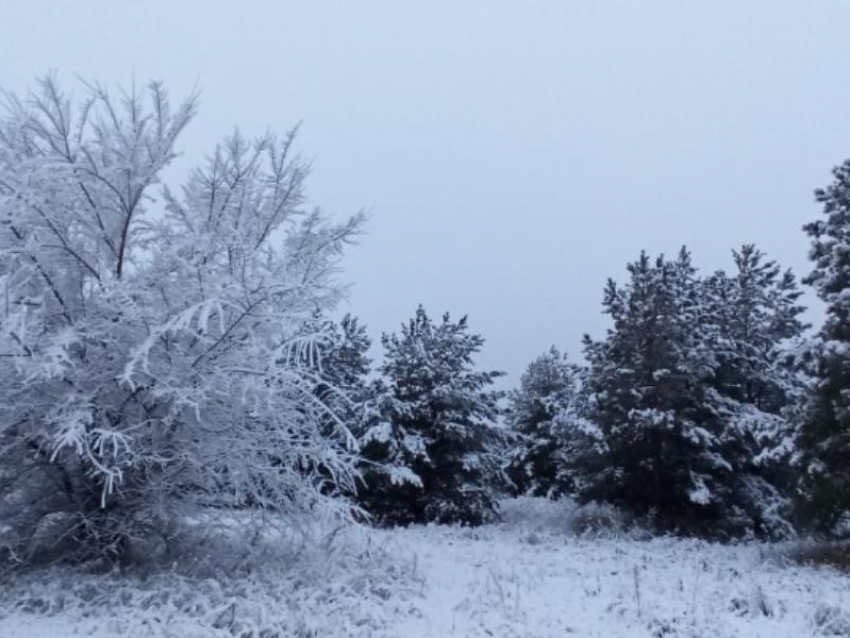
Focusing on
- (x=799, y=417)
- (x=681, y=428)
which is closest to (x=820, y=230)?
(x=799, y=417)

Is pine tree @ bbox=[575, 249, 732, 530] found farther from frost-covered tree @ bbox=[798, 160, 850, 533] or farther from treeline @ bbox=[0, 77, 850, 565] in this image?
frost-covered tree @ bbox=[798, 160, 850, 533]

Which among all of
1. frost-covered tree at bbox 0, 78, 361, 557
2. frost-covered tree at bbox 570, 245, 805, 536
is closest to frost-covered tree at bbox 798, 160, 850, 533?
frost-covered tree at bbox 570, 245, 805, 536

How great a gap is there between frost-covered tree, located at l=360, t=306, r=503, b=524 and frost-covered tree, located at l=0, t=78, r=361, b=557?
11.5 metres

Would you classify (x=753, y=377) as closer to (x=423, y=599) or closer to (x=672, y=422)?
(x=672, y=422)

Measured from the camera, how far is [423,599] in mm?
8539

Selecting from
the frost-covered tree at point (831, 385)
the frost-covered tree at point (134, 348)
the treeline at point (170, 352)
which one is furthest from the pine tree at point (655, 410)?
the frost-covered tree at point (134, 348)

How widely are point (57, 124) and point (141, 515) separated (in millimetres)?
5124

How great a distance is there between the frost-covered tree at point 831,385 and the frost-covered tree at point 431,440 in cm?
1000

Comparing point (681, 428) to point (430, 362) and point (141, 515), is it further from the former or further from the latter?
point (141, 515)

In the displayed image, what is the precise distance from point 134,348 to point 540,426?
24.5 metres

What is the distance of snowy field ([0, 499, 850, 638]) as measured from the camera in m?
7.11

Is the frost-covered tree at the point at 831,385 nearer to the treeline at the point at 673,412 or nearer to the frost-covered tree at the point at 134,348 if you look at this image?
the treeline at the point at 673,412

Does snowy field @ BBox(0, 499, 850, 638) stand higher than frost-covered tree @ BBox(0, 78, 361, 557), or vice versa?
frost-covered tree @ BBox(0, 78, 361, 557)

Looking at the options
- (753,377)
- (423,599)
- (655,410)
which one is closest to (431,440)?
(655,410)
